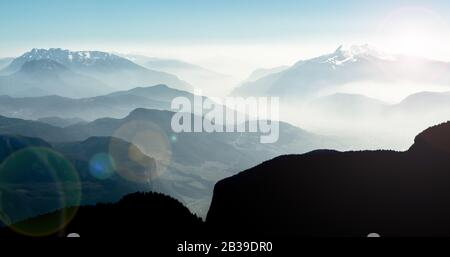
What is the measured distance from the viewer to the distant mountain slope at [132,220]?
44469 millimetres

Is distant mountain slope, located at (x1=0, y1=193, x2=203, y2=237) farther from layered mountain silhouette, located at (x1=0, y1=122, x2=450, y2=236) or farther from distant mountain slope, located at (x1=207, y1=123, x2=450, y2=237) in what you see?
distant mountain slope, located at (x1=207, y1=123, x2=450, y2=237)

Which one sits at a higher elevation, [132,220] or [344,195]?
[344,195]

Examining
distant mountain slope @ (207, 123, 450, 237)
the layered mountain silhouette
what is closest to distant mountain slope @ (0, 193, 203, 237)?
the layered mountain silhouette

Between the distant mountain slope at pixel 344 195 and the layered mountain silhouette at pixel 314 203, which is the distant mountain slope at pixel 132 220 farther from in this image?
the distant mountain slope at pixel 344 195

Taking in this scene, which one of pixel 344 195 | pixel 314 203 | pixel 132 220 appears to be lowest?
pixel 132 220

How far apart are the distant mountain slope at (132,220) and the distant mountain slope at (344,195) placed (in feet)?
30.0

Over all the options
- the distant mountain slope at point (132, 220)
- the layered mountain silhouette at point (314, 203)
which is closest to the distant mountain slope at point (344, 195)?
the layered mountain silhouette at point (314, 203)

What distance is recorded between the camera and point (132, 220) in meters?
46.8

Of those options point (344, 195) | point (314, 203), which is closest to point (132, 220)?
point (314, 203)

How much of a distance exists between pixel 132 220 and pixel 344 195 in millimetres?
27812

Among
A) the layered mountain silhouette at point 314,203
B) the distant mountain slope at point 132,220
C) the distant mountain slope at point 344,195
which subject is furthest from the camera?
the distant mountain slope at point 344,195

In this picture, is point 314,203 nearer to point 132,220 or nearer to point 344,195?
point 344,195

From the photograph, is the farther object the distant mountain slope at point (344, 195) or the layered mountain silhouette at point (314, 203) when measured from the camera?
the distant mountain slope at point (344, 195)
